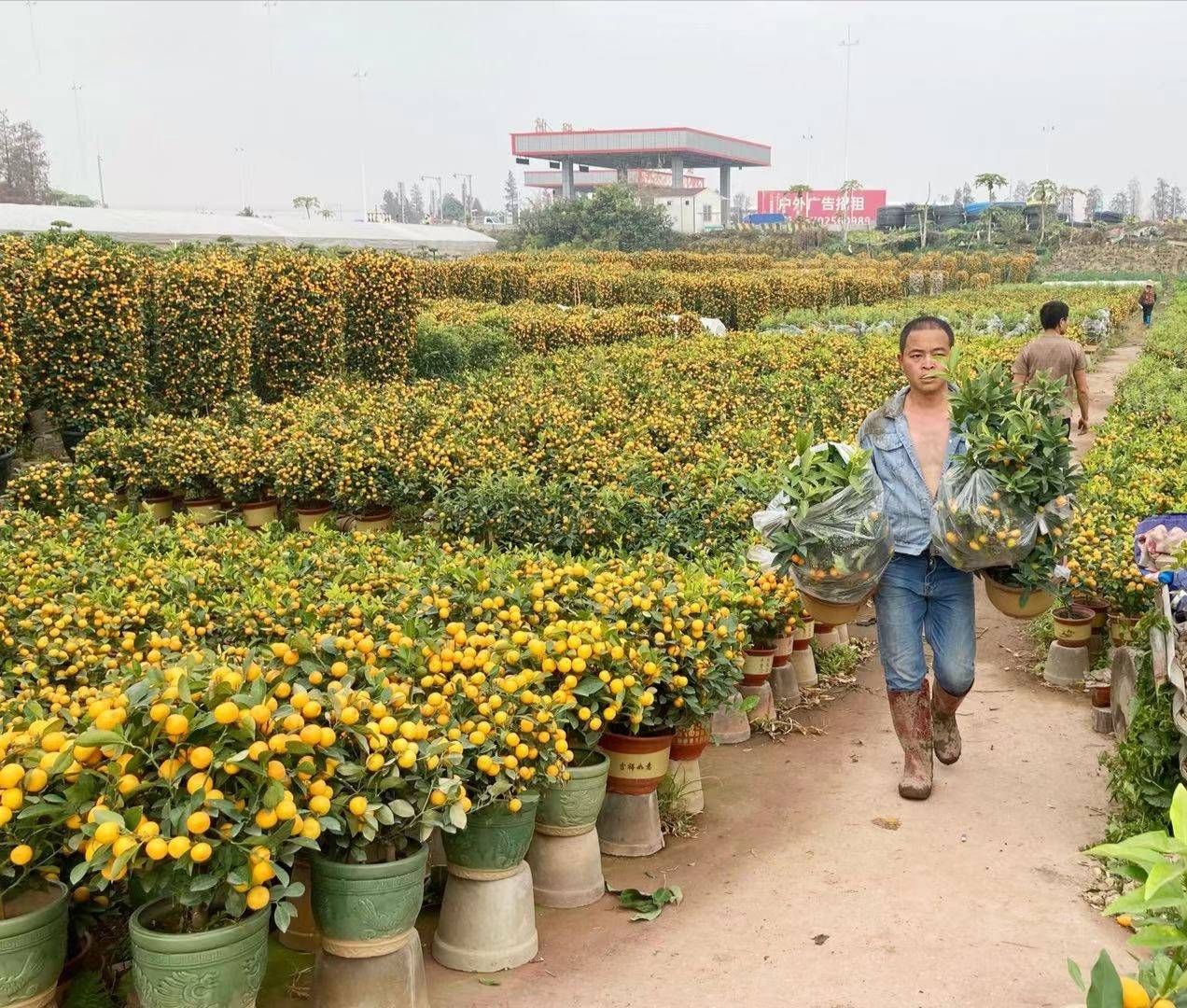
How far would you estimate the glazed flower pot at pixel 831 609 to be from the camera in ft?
13.7

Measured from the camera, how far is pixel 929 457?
4312 mm

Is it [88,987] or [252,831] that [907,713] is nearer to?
[252,831]

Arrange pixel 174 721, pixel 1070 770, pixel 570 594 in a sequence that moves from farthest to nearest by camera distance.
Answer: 1. pixel 1070 770
2. pixel 570 594
3. pixel 174 721

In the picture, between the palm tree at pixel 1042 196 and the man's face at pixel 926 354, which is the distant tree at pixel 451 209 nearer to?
the palm tree at pixel 1042 196

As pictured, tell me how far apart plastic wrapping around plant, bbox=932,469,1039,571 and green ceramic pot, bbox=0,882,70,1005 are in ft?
9.99

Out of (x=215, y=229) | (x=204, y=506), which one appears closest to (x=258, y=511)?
(x=204, y=506)

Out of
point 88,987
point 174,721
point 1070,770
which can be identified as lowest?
point 1070,770

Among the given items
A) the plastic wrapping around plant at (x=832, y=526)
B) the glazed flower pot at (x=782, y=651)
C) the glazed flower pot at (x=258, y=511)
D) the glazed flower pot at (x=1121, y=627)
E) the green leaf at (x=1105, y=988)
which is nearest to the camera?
the green leaf at (x=1105, y=988)

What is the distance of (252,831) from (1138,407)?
928cm

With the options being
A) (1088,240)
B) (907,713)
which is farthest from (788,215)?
(907,713)

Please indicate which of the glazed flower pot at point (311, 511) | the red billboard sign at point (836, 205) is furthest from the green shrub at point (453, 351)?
the red billboard sign at point (836, 205)

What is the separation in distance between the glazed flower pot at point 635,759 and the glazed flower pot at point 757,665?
1.09 meters

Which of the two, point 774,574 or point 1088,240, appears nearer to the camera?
point 774,574

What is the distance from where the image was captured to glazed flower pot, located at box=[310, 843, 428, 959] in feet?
9.40
